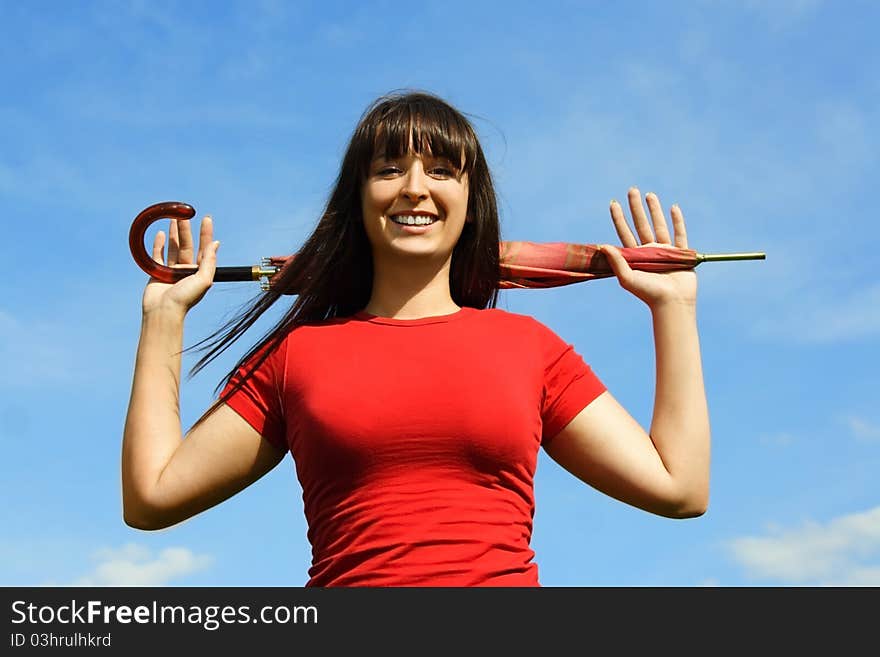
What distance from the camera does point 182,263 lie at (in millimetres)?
4879

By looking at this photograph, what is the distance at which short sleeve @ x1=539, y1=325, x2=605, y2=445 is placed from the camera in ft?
14.2

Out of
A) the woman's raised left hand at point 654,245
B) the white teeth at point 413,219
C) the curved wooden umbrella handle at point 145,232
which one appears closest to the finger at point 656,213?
the woman's raised left hand at point 654,245

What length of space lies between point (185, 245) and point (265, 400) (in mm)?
958

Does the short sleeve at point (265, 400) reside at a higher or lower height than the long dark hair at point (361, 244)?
lower

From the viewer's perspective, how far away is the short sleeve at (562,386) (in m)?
4.34

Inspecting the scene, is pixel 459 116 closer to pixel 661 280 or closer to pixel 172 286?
pixel 661 280

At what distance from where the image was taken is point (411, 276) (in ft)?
14.7

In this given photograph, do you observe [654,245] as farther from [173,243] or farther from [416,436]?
[173,243]

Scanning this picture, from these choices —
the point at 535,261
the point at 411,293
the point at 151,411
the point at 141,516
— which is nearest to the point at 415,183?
the point at 411,293

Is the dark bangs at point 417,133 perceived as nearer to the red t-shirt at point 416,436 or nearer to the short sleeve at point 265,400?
the red t-shirt at point 416,436

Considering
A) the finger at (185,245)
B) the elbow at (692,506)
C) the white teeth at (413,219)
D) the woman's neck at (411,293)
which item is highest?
the finger at (185,245)
